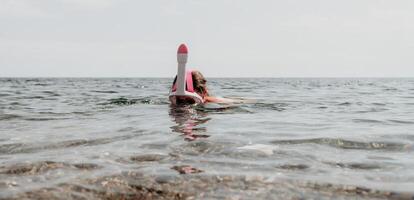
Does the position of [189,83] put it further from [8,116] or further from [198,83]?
[8,116]

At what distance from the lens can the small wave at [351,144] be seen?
595 cm

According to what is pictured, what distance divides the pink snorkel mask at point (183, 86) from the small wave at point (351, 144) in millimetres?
5429

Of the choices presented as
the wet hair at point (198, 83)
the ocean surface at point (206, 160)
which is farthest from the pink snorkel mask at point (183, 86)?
the ocean surface at point (206, 160)

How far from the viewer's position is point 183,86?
461 inches

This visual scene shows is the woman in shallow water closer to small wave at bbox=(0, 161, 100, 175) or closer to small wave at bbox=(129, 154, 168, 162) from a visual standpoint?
small wave at bbox=(129, 154, 168, 162)

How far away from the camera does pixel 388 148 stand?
5941mm

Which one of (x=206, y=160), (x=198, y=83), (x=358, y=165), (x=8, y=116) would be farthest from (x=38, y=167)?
(x=198, y=83)

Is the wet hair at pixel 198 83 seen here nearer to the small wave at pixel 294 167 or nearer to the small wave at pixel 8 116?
the small wave at pixel 8 116

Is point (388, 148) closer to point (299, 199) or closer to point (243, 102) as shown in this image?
point (299, 199)

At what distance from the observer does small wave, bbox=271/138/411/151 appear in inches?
234

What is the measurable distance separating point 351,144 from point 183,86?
6.27 meters
